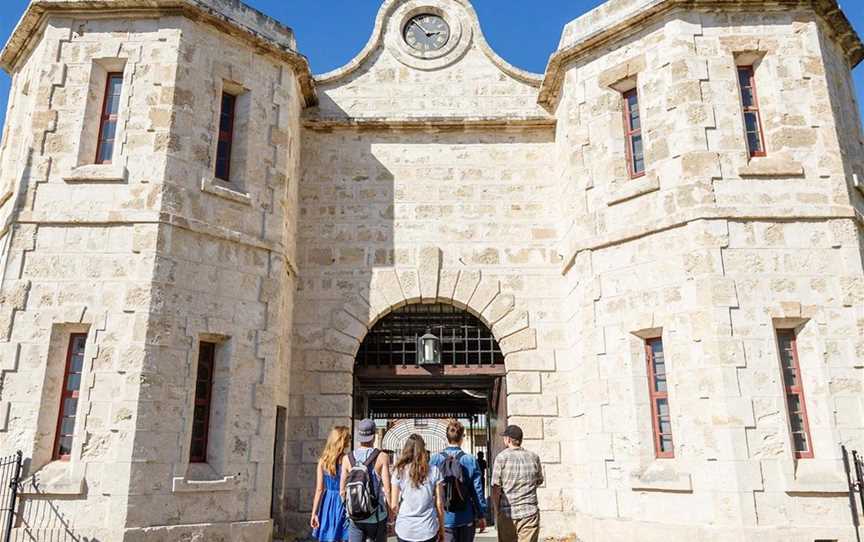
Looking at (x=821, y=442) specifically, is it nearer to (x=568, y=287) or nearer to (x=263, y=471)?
(x=568, y=287)

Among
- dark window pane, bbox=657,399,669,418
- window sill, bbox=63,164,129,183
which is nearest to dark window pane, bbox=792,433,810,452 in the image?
dark window pane, bbox=657,399,669,418

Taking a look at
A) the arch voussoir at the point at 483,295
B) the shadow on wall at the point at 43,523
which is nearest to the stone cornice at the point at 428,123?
the arch voussoir at the point at 483,295

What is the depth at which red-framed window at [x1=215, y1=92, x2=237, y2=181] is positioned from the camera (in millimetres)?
8992

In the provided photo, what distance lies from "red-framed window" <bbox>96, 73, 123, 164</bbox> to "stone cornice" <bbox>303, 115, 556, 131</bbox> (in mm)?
2790

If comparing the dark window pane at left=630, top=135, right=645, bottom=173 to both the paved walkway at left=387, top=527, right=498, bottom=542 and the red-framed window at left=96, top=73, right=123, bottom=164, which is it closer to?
the paved walkway at left=387, top=527, right=498, bottom=542

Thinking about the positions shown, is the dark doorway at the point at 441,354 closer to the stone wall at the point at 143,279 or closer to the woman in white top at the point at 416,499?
the stone wall at the point at 143,279

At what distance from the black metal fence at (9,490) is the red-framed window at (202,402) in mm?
1703

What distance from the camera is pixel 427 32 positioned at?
1134 centimetres

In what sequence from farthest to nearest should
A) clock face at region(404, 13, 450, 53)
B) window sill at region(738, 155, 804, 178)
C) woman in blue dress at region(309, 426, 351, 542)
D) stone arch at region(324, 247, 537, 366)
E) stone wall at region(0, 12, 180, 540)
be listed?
clock face at region(404, 13, 450, 53) < stone arch at region(324, 247, 537, 366) < window sill at region(738, 155, 804, 178) < stone wall at region(0, 12, 180, 540) < woman in blue dress at region(309, 426, 351, 542)

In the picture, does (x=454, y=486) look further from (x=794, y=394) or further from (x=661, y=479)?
(x=794, y=394)

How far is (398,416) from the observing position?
20047 millimetres

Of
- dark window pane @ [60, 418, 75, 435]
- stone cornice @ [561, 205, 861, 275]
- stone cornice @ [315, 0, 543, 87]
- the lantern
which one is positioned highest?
stone cornice @ [315, 0, 543, 87]

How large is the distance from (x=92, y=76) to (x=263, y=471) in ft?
17.6

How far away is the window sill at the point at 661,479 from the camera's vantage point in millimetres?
7371
